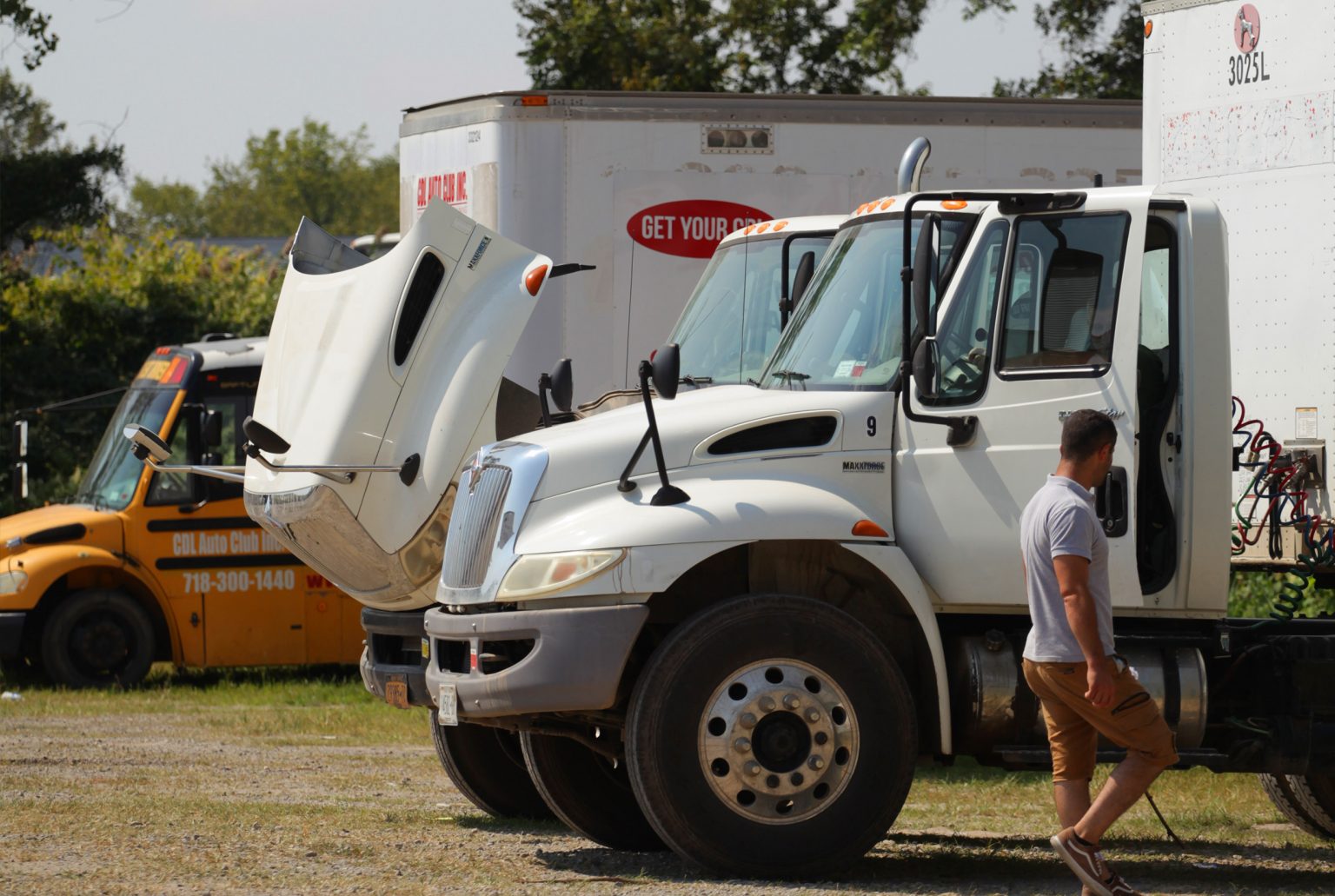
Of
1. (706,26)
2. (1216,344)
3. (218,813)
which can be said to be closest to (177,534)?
(218,813)

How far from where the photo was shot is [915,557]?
819 centimetres

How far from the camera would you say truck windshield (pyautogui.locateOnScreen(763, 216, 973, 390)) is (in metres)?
8.27

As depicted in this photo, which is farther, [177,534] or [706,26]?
[706,26]

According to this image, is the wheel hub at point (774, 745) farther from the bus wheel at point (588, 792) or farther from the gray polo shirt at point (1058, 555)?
the bus wheel at point (588, 792)

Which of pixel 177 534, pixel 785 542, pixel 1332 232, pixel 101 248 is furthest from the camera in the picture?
pixel 101 248

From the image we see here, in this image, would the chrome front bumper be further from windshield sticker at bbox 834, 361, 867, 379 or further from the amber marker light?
the amber marker light

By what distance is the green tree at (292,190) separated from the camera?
12219cm

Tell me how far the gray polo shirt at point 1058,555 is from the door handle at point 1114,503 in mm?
970

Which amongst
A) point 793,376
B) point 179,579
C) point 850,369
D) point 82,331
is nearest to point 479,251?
point 793,376

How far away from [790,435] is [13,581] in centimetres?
974

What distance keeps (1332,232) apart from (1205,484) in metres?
1.69

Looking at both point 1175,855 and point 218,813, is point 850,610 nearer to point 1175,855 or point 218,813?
point 1175,855

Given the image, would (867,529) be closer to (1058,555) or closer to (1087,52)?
(1058,555)

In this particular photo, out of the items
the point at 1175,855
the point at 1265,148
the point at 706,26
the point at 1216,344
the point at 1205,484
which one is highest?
the point at 706,26
